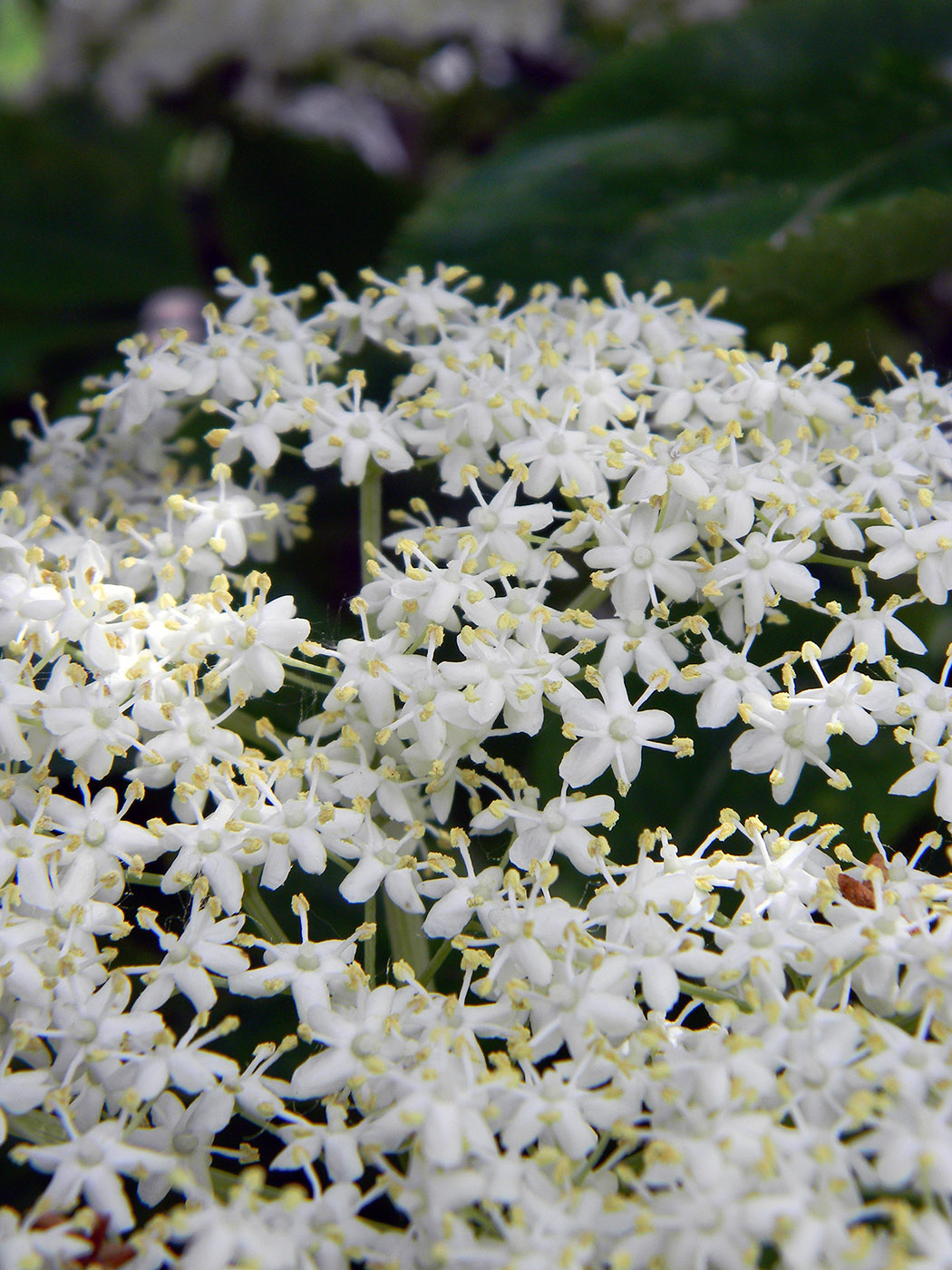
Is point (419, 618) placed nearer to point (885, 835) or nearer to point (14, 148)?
point (885, 835)

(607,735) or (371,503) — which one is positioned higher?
(371,503)

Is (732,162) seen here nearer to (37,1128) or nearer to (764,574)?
(764,574)

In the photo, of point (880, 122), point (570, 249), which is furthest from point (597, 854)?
point (880, 122)

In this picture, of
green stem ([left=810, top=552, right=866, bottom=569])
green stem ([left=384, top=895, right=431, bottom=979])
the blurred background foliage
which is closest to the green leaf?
the blurred background foliage

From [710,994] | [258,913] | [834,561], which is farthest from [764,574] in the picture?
[258,913]

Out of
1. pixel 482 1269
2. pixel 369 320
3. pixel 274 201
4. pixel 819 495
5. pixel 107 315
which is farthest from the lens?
pixel 107 315

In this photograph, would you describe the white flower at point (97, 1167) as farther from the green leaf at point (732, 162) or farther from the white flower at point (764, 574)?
the green leaf at point (732, 162)
